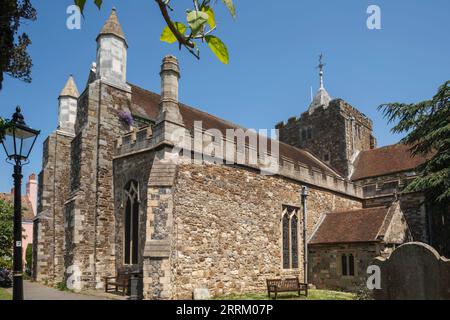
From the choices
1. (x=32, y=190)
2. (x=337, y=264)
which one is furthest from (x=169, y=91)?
(x=32, y=190)

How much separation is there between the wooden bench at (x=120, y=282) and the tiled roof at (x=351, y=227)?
30.9 ft

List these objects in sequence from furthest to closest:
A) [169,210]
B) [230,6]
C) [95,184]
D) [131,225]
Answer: [95,184], [131,225], [169,210], [230,6]

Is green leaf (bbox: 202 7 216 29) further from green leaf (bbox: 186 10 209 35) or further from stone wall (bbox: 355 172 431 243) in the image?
stone wall (bbox: 355 172 431 243)

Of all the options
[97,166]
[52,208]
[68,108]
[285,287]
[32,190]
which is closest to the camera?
[285,287]

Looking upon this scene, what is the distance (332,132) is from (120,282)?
19138 millimetres

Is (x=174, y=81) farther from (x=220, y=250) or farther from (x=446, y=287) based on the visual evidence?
(x=446, y=287)

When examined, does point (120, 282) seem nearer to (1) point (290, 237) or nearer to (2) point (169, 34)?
(1) point (290, 237)

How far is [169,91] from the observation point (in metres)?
15.3

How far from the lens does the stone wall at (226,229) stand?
14.7 meters

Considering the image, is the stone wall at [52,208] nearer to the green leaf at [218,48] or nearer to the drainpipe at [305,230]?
the drainpipe at [305,230]

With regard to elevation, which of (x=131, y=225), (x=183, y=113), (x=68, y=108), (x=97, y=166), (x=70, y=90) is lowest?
(x=131, y=225)

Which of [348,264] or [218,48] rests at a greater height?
[218,48]

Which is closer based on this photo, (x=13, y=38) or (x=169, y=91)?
(x=13, y=38)

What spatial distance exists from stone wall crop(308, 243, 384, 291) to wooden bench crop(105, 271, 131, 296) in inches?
362
